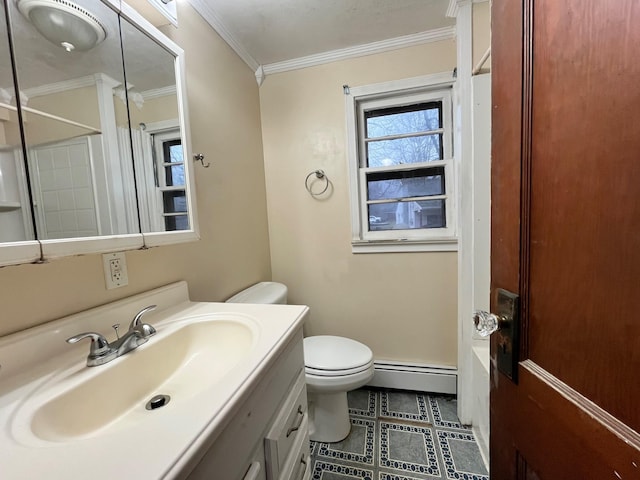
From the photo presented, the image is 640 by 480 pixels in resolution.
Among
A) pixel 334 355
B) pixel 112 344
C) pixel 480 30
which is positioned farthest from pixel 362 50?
pixel 112 344

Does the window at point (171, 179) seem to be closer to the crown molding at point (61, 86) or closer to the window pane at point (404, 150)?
the crown molding at point (61, 86)

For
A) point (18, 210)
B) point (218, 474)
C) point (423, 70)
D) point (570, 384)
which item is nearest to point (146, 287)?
point (18, 210)

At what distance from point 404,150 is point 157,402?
1729mm

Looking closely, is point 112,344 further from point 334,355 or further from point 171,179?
point 334,355

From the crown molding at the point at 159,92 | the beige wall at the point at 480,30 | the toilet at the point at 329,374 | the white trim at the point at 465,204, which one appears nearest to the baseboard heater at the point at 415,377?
the white trim at the point at 465,204

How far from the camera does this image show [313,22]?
4.75 ft

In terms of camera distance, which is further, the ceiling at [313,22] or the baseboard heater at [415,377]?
the baseboard heater at [415,377]

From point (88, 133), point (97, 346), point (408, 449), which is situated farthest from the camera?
point (408, 449)

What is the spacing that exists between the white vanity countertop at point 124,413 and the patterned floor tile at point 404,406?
45.6 inches

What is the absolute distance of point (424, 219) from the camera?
1732mm

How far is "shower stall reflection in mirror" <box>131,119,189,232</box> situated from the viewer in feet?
3.05

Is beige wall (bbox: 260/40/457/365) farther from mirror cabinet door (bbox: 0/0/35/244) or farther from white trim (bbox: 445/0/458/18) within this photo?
mirror cabinet door (bbox: 0/0/35/244)

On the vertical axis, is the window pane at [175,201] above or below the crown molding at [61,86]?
below

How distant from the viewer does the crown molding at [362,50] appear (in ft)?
5.10
